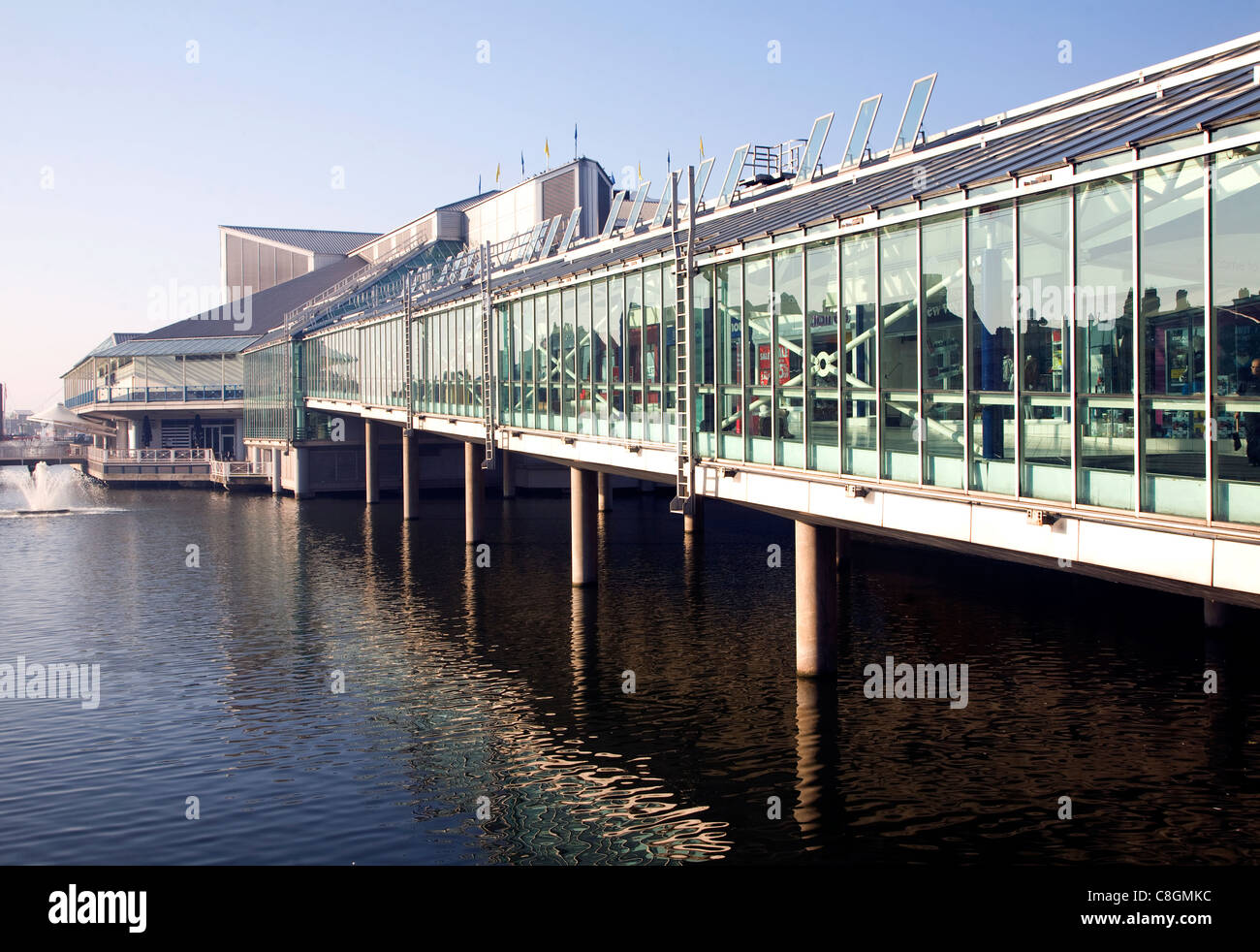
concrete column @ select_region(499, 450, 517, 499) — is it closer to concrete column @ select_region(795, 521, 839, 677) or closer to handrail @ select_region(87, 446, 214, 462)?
handrail @ select_region(87, 446, 214, 462)

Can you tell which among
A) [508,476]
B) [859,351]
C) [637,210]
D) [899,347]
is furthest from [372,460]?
[899,347]

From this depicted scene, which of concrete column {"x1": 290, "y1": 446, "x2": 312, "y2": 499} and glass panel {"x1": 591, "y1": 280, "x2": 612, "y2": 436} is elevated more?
glass panel {"x1": 591, "y1": 280, "x2": 612, "y2": 436}

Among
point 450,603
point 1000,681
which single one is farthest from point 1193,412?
point 450,603

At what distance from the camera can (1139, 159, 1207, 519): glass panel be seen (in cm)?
1562

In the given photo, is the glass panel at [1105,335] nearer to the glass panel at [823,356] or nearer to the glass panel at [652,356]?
the glass panel at [823,356]

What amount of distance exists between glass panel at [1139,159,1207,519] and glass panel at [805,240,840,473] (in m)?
8.05

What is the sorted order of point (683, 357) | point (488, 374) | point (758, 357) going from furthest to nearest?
point (488, 374), point (683, 357), point (758, 357)

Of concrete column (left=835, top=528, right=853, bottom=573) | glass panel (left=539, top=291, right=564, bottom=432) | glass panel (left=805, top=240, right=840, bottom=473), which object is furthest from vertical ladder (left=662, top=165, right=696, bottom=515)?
concrete column (left=835, top=528, right=853, bottom=573)

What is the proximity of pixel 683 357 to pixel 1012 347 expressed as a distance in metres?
13.1

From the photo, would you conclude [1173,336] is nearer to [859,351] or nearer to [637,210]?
[859,351]

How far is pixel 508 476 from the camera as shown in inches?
3177

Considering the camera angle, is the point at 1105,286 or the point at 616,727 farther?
the point at 616,727

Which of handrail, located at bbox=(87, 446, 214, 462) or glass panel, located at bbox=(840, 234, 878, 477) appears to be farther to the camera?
handrail, located at bbox=(87, 446, 214, 462)

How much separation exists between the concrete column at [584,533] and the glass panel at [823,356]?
18939 mm
